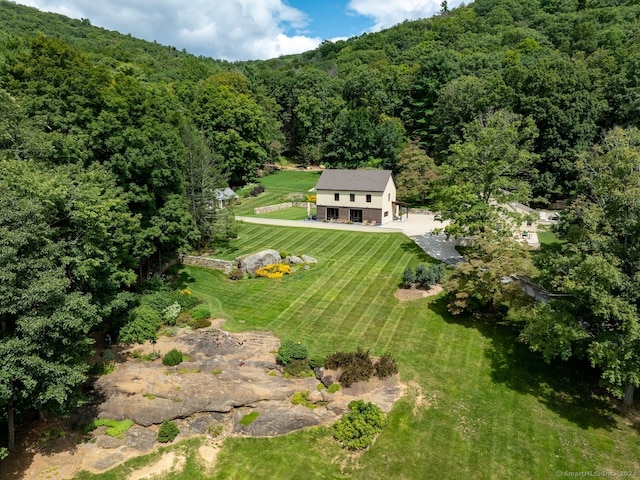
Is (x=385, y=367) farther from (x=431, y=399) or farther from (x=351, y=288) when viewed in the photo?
(x=351, y=288)

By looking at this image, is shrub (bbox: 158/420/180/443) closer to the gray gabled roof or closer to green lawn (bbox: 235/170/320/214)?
the gray gabled roof

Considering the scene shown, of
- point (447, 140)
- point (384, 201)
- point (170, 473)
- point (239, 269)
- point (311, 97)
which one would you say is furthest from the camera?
point (311, 97)

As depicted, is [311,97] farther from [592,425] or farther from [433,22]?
[592,425]

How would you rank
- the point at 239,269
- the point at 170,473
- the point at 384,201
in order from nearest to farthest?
1. the point at 170,473
2. the point at 239,269
3. the point at 384,201

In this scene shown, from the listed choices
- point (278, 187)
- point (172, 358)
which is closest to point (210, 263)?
point (172, 358)

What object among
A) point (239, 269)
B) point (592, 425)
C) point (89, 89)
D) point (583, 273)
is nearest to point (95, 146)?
point (89, 89)

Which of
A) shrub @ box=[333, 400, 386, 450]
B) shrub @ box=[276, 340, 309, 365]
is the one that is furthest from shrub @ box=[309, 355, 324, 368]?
shrub @ box=[333, 400, 386, 450]

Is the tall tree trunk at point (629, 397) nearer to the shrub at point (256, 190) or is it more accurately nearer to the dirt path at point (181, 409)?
the dirt path at point (181, 409)
